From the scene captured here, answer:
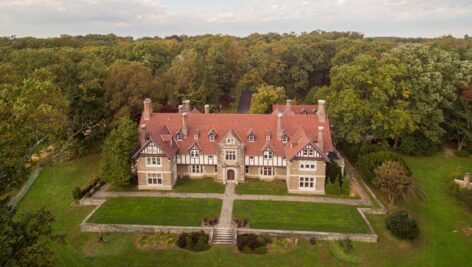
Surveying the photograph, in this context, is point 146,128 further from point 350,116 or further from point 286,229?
point 350,116

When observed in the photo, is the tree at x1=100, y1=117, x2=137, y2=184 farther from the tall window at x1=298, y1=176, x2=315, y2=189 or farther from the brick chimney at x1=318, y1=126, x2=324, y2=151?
the brick chimney at x1=318, y1=126, x2=324, y2=151

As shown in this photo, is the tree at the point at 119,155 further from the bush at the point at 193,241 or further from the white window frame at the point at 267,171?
the white window frame at the point at 267,171

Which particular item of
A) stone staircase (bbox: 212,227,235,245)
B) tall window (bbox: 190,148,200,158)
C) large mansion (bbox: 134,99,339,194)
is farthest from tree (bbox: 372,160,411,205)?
tall window (bbox: 190,148,200,158)

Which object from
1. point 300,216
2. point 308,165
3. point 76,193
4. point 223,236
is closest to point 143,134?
point 76,193

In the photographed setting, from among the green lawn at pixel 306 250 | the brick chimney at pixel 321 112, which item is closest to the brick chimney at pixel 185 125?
the green lawn at pixel 306 250

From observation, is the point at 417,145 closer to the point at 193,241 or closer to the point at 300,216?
the point at 300,216
